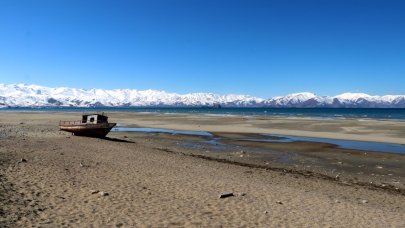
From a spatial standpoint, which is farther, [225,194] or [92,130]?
[92,130]

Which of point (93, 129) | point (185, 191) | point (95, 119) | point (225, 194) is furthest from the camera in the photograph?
point (95, 119)

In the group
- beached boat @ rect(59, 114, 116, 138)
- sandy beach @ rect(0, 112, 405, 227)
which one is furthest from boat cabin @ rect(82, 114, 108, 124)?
sandy beach @ rect(0, 112, 405, 227)

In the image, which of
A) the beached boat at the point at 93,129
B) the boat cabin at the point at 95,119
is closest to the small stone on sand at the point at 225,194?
the beached boat at the point at 93,129

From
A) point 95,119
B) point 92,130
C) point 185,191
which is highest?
point 95,119

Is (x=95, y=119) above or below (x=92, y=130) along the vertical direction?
above

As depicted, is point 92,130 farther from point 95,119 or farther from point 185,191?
point 185,191

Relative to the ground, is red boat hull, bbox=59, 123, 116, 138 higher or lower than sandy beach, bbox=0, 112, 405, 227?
higher

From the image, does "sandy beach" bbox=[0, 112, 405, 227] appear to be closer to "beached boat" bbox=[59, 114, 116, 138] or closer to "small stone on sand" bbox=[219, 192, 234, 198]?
"small stone on sand" bbox=[219, 192, 234, 198]

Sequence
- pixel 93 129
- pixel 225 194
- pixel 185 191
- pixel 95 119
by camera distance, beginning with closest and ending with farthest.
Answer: pixel 225 194 < pixel 185 191 < pixel 93 129 < pixel 95 119

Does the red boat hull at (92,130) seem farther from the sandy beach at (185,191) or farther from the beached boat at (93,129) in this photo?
the sandy beach at (185,191)

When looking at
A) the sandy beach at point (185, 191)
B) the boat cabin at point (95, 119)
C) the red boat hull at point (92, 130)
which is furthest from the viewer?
the boat cabin at point (95, 119)

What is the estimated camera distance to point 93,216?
992 cm

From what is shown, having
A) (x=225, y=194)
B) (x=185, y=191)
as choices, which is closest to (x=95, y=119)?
(x=185, y=191)

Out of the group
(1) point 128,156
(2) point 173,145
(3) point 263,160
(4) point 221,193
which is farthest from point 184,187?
(2) point 173,145
